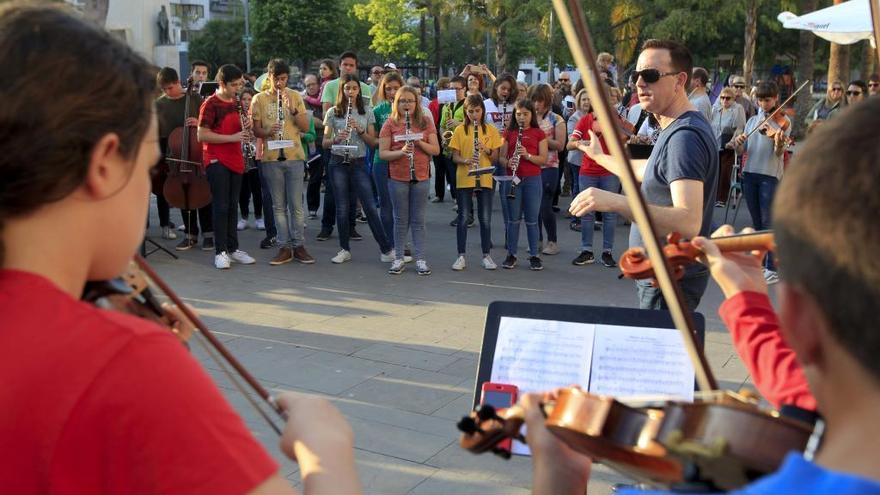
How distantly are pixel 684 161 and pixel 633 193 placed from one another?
1.92 meters

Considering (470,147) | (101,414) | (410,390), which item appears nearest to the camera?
(101,414)

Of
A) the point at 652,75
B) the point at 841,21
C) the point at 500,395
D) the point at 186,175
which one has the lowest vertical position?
the point at 186,175

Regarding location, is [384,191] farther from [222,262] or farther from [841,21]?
[841,21]

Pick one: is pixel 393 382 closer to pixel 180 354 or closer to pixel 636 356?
pixel 636 356

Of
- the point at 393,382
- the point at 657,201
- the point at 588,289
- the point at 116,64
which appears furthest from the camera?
the point at 588,289

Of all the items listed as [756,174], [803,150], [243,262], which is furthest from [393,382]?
[756,174]

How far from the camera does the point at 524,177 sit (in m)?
8.46

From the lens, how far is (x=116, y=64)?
1.17 m

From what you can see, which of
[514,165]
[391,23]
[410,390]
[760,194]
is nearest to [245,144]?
[514,165]

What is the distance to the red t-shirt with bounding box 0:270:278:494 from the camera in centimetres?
107

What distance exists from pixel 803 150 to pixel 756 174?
8162 millimetres

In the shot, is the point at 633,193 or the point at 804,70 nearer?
the point at 633,193

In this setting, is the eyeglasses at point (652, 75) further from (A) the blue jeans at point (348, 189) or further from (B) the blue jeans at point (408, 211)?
(A) the blue jeans at point (348, 189)

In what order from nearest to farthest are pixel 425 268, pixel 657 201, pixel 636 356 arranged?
pixel 636 356, pixel 657 201, pixel 425 268
